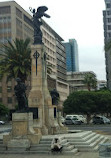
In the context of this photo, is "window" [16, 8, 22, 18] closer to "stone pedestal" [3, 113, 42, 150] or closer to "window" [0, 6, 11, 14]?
"window" [0, 6, 11, 14]

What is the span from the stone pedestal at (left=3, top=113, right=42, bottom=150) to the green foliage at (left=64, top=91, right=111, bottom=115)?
122ft

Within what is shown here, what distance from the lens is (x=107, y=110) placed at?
58656 mm


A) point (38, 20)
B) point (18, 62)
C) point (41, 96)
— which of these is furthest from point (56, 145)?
point (18, 62)

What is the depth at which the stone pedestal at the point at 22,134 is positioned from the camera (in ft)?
60.0

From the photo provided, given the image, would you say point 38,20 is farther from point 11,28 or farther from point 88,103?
point 11,28

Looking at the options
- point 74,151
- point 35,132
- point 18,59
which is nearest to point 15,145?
point 35,132

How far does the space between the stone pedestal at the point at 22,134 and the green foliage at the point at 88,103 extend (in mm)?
37197

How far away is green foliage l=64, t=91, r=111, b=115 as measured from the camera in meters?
55.8

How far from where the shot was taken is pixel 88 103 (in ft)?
183

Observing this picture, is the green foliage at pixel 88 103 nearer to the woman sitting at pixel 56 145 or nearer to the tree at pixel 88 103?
the tree at pixel 88 103

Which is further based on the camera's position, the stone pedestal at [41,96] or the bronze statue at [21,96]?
the stone pedestal at [41,96]

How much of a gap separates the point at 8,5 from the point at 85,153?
3057 inches

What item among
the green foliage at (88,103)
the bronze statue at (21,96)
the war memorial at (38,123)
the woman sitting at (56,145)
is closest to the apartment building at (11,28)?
the green foliage at (88,103)

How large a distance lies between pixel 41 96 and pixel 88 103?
113 feet
